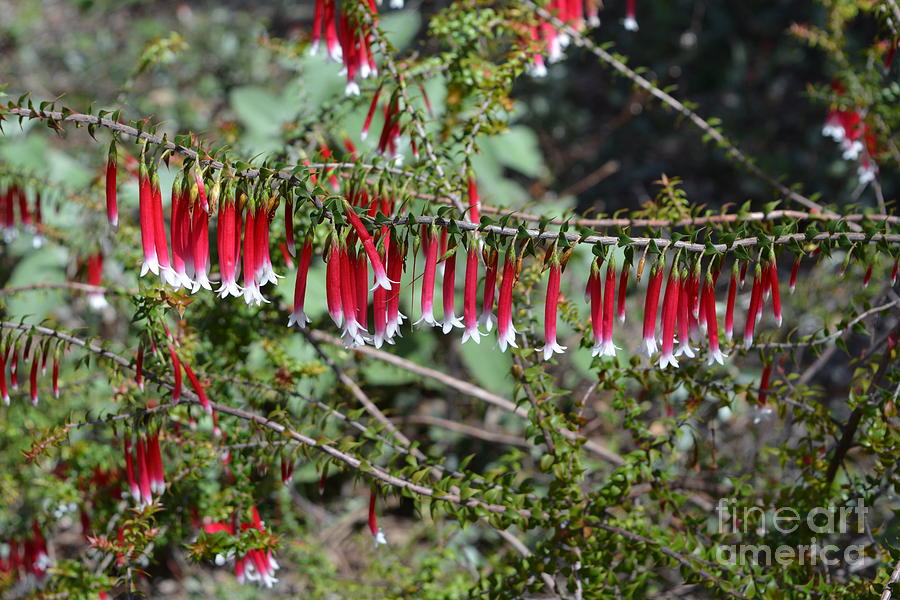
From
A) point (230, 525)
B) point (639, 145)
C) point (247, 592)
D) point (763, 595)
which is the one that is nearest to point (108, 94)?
point (639, 145)

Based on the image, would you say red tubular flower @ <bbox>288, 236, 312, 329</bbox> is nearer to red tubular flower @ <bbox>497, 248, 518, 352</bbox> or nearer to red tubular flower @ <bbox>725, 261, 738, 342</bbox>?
red tubular flower @ <bbox>497, 248, 518, 352</bbox>

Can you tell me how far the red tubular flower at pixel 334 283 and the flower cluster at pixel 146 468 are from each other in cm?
62

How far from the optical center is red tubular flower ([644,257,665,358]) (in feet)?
4.93

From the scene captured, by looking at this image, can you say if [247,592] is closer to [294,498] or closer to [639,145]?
[294,498]

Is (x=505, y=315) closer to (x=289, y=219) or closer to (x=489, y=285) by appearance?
(x=489, y=285)

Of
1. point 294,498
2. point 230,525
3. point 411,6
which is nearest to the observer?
point 230,525

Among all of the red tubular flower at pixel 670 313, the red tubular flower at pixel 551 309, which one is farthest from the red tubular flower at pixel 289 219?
the red tubular flower at pixel 670 313

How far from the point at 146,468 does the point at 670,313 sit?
4.13 ft

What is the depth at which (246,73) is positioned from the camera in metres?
6.55

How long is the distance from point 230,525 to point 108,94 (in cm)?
544

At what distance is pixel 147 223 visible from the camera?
1.58 meters

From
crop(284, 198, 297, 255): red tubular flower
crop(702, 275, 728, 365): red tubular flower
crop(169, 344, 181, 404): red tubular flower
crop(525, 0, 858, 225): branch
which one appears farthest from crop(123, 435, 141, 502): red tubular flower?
crop(525, 0, 858, 225): branch

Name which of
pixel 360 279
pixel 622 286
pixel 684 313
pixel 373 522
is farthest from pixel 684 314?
pixel 373 522

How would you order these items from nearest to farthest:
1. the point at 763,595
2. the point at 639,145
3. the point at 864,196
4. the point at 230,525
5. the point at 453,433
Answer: the point at 763,595, the point at 230,525, the point at 453,433, the point at 864,196, the point at 639,145
